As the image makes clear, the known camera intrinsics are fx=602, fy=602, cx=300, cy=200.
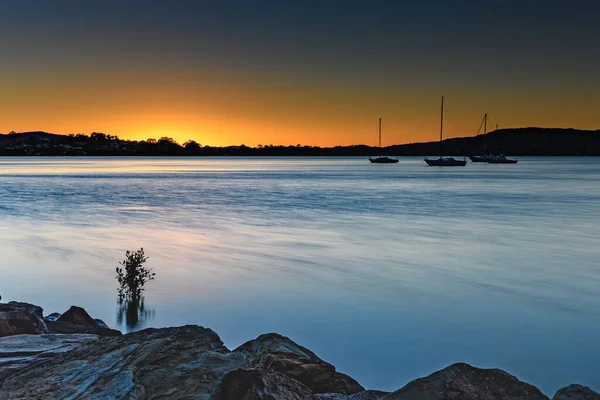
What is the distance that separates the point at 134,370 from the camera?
218 inches

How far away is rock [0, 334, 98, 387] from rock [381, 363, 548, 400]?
375 cm

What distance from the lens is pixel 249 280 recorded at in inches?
616

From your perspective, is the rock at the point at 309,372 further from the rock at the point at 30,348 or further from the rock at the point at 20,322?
the rock at the point at 20,322

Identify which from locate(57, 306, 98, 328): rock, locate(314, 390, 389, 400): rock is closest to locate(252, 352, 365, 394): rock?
locate(314, 390, 389, 400): rock

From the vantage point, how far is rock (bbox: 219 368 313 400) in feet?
16.1

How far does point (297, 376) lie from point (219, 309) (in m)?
6.00

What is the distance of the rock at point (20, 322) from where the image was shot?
26.6 feet

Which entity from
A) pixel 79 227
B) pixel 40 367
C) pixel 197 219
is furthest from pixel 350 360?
pixel 197 219

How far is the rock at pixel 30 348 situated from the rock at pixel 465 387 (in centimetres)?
375

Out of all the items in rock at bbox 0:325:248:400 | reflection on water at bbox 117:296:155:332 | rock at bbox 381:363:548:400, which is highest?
rock at bbox 0:325:248:400

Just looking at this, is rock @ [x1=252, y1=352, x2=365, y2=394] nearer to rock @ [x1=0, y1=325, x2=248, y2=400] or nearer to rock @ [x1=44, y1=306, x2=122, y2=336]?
rock @ [x1=0, y1=325, x2=248, y2=400]

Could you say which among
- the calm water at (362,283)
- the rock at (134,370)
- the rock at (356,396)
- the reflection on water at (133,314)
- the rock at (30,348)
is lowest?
the calm water at (362,283)

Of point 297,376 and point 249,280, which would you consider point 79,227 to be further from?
point 297,376

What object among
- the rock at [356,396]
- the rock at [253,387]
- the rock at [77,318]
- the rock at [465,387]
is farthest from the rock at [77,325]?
the rock at [465,387]
